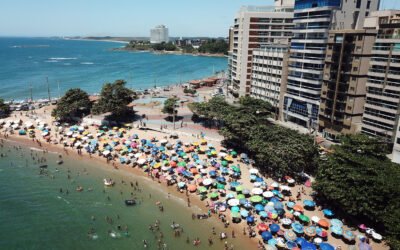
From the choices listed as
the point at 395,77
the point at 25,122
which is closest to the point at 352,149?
the point at 395,77

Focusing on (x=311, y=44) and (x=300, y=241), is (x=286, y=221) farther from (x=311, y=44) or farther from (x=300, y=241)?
(x=311, y=44)

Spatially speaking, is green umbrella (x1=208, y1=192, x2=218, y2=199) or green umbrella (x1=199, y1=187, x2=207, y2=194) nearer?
green umbrella (x1=208, y1=192, x2=218, y2=199)

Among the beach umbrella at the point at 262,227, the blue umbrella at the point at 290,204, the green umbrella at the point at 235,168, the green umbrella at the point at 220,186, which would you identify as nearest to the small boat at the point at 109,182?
the green umbrella at the point at 220,186

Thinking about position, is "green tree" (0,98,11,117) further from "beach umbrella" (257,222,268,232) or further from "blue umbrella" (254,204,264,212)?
"beach umbrella" (257,222,268,232)

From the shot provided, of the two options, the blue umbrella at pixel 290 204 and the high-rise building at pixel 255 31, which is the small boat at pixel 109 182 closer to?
the blue umbrella at pixel 290 204

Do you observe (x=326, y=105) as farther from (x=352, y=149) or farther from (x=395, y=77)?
(x=352, y=149)

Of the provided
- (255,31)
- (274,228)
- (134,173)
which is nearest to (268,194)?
(274,228)

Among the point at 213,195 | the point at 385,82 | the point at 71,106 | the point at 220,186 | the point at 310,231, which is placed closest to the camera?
the point at 310,231

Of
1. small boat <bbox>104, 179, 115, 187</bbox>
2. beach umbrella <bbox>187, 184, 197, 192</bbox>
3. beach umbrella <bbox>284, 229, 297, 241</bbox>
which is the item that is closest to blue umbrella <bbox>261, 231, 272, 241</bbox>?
beach umbrella <bbox>284, 229, 297, 241</bbox>
